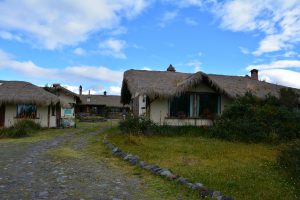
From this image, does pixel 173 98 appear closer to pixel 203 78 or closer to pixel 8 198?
pixel 203 78

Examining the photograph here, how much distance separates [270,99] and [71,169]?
13.1m

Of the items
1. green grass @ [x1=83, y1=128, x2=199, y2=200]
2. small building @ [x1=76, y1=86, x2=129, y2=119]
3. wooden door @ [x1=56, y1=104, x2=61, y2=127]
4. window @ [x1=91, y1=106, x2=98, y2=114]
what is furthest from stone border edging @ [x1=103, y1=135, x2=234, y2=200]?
window @ [x1=91, y1=106, x2=98, y2=114]

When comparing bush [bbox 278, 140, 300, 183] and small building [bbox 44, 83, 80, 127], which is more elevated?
small building [bbox 44, 83, 80, 127]

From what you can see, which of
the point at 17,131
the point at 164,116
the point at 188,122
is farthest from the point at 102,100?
the point at 188,122

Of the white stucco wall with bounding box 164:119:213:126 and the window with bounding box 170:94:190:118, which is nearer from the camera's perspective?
the white stucco wall with bounding box 164:119:213:126

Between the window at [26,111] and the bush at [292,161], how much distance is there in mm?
20810

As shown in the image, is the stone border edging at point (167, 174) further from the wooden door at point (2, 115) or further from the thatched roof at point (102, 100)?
the thatched roof at point (102, 100)

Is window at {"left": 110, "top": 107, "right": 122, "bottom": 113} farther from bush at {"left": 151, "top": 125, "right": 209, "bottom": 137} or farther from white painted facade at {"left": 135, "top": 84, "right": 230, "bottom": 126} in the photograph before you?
bush at {"left": 151, "top": 125, "right": 209, "bottom": 137}

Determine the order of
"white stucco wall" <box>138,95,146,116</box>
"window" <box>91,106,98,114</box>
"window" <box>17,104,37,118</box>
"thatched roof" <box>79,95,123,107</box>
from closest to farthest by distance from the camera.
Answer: "white stucco wall" <box>138,95,146,116</box> < "window" <box>17,104,37,118</box> < "window" <box>91,106,98,114</box> < "thatched roof" <box>79,95,123,107</box>

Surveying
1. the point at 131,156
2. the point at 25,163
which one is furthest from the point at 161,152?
the point at 25,163

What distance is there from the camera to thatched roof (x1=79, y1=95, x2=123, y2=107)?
6046 cm

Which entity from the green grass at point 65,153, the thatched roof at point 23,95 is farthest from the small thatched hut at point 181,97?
the thatched roof at point 23,95

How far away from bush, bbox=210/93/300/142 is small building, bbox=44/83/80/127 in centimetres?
1562

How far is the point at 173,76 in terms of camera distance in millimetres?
22359
